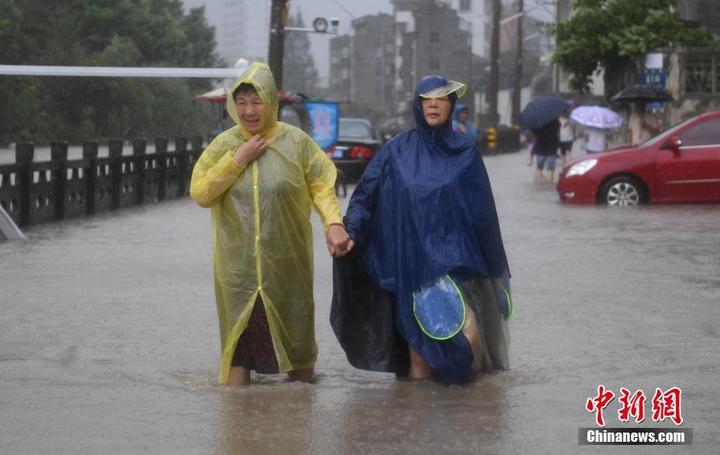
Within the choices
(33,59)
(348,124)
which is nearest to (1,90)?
(33,59)

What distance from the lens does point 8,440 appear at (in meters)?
7.02

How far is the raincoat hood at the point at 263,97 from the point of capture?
8016 mm

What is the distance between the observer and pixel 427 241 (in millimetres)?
8070

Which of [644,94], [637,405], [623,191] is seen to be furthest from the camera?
[644,94]

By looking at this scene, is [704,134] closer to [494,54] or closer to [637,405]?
[637,405]

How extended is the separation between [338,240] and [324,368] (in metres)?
1.24

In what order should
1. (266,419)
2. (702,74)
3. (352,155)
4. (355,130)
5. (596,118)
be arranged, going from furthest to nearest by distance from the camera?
(355,130)
(702,74)
(352,155)
(596,118)
(266,419)

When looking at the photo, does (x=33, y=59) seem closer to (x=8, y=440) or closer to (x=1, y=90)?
(x=1, y=90)

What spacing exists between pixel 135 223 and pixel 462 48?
113771 millimetres

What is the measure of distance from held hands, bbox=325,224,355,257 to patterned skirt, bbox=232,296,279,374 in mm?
430

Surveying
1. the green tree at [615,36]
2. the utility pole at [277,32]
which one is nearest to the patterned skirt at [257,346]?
the utility pole at [277,32]

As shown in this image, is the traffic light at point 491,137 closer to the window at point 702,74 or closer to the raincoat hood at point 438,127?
the window at point 702,74

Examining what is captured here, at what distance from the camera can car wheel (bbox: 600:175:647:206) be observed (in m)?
23.4

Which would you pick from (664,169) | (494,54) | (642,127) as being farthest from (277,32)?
(494,54)
